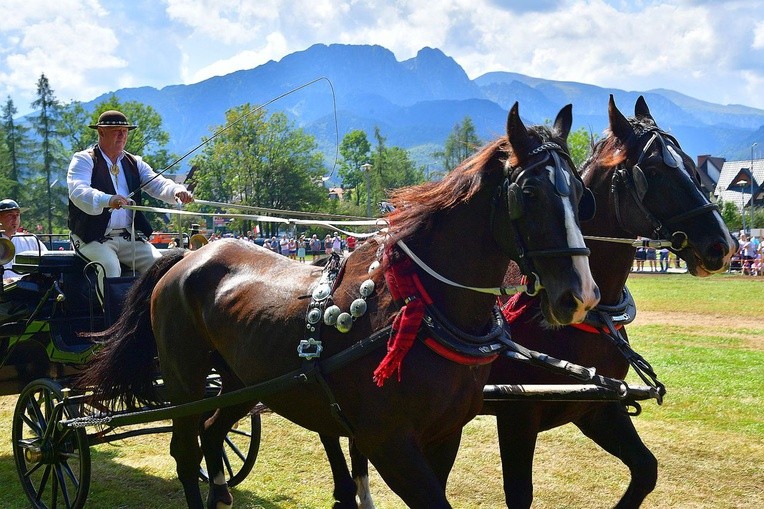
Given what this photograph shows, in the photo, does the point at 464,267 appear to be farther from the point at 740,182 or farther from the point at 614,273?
the point at 740,182

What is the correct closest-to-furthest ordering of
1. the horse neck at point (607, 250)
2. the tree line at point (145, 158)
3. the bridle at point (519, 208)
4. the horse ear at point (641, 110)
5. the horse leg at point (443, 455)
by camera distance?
the bridle at point (519, 208) → the horse leg at point (443, 455) → the horse neck at point (607, 250) → the horse ear at point (641, 110) → the tree line at point (145, 158)

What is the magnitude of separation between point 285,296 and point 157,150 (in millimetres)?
63152

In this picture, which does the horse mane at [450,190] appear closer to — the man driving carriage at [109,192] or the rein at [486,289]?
the rein at [486,289]

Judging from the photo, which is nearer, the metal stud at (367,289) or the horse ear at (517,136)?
the horse ear at (517,136)

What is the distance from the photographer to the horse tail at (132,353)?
5172 mm

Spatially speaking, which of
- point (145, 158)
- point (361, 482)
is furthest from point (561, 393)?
point (145, 158)

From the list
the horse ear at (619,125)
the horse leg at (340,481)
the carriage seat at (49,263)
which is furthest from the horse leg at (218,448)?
the horse ear at (619,125)

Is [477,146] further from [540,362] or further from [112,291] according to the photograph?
[112,291]

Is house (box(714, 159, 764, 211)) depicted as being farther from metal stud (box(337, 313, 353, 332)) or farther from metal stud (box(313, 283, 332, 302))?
metal stud (box(337, 313, 353, 332))

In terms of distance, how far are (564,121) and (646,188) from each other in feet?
3.04

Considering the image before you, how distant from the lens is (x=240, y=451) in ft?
22.4

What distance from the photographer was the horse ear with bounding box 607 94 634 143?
4.54 m

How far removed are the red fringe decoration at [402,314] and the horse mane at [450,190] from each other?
16 cm

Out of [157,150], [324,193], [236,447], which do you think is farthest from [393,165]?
[236,447]
